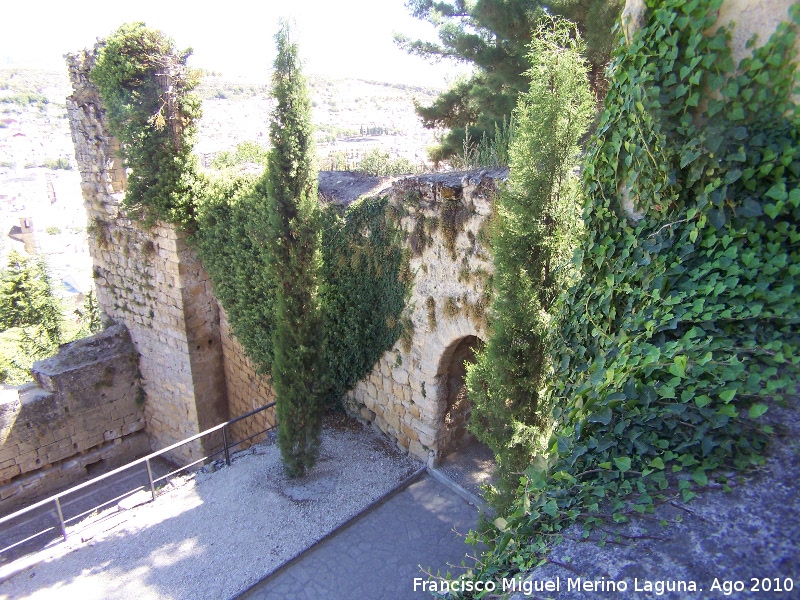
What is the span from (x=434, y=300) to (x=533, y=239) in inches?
90.6

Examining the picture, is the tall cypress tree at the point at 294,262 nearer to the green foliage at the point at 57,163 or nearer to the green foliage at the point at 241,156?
the green foliage at the point at 241,156

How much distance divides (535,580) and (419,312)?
14.4 feet

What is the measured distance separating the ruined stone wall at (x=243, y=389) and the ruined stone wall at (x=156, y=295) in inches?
7.3

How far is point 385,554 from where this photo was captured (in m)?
5.67

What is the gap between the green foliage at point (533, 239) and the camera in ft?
13.2

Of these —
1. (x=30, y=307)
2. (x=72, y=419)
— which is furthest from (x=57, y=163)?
(x=72, y=419)

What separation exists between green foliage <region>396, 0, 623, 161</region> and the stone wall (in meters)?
7.72

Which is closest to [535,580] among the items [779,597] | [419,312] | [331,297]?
[779,597]

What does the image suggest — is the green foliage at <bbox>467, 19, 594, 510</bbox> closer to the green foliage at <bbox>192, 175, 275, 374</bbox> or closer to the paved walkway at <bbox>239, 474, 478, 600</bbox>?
the paved walkway at <bbox>239, 474, 478, 600</bbox>

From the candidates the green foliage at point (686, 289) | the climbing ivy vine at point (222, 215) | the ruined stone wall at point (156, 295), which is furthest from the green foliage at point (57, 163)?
the green foliage at point (686, 289)

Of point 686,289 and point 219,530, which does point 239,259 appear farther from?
point 686,289

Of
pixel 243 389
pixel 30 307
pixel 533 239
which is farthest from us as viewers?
pixel 30 307

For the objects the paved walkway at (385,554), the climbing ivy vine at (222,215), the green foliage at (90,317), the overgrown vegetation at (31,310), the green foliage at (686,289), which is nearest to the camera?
the green foliage at (686,289)

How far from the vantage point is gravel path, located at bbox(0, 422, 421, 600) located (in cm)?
546
